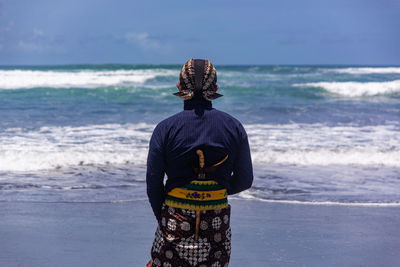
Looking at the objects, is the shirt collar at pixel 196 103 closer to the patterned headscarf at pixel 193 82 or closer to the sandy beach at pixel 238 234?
the patterned headscarf at pixel 193 82

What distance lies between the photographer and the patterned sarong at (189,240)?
6.95 ft

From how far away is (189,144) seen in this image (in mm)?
2078

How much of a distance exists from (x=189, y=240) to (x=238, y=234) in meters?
2.46

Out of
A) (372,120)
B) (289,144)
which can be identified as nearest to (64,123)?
(289,144)

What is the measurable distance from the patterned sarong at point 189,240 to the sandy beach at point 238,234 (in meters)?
1.78

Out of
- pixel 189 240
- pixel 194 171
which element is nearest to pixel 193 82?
pixel 194 171

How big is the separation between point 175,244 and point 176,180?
0.26 metres

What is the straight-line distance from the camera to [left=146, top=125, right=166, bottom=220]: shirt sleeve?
2.10 meters

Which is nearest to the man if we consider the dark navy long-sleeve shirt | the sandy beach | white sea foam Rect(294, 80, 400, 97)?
the dark navy long-sleeve shirt

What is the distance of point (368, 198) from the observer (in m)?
5.87

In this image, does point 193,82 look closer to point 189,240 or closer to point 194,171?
point 194,171

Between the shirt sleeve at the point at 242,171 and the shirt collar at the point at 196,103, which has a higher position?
the shirt collar at the point at 196,103

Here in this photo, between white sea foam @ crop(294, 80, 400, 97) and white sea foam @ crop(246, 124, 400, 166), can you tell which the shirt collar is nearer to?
white sea foam @ crop(246, 124, 400, 166)

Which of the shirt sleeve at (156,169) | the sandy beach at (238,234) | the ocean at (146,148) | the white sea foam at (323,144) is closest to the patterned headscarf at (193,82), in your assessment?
the shirt sleeve at (156,169)
